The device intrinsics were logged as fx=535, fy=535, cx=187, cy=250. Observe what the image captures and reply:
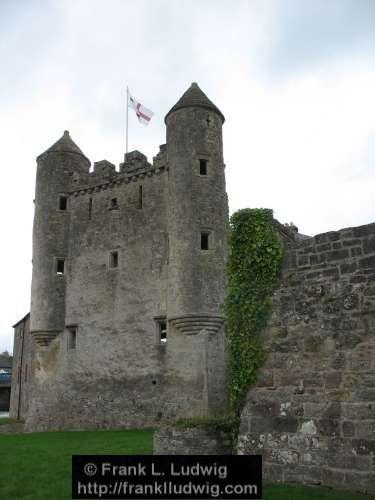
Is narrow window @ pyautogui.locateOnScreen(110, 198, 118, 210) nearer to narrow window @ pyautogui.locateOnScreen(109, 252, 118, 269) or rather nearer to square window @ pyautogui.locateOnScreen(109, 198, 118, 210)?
square window @ pyautogui.locateOnScreen(109, 198, 118, 210)

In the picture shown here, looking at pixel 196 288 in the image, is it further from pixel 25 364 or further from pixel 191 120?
pixel 25 364

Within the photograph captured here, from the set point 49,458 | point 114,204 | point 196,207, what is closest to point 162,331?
point 196,207

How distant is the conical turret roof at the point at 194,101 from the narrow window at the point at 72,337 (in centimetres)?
1128

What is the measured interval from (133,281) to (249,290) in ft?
50.6

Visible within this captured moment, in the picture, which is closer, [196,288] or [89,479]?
[89,479]

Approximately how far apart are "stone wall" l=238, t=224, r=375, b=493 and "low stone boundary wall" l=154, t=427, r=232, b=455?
115 centimetres

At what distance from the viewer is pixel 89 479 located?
7277mm

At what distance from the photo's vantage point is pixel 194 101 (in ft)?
81.5

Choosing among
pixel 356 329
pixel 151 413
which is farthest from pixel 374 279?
pixel 151 413

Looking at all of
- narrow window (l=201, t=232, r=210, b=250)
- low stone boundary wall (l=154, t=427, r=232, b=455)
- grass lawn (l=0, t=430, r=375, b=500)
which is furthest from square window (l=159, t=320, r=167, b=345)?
low stone boundary wall (l=154, t=427, r=232, b=455)

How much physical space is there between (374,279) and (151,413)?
16.4 metres

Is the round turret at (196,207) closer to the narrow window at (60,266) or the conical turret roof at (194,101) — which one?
the conical turret roof at (194,101)

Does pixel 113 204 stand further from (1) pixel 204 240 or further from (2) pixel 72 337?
(2) pixel 72 337

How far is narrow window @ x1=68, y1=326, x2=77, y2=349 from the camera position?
26547mm
